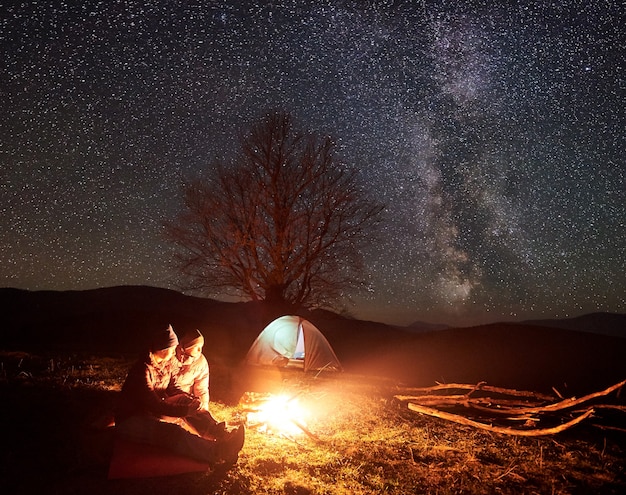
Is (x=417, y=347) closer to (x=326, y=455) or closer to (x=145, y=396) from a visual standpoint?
(x=326, y=455)

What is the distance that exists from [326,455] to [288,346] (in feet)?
31.4

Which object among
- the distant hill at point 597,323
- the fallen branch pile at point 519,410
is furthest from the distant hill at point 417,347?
the distant hill at point 597,323

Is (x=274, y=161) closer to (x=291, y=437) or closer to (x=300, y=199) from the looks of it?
(x=300, y=199)

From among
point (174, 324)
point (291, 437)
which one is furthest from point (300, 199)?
point (291, 437)

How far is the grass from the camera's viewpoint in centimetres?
496

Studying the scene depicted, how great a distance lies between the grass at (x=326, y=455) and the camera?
496cm

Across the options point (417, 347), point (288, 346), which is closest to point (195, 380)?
point (288, 346)

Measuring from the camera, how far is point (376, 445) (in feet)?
22.6

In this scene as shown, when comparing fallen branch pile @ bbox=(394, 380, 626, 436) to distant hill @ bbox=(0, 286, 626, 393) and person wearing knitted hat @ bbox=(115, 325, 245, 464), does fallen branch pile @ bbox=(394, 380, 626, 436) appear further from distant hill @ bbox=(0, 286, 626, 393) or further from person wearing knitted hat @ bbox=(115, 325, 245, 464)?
distant hill @ bbox=(0, 286, 626, 393)

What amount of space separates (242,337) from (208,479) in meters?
19.5

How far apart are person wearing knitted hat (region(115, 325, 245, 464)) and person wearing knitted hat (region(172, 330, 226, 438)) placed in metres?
0.10

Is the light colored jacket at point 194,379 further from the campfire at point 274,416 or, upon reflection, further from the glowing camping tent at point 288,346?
the glowing camping tent at point 288,346

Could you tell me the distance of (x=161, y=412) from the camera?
219 inches

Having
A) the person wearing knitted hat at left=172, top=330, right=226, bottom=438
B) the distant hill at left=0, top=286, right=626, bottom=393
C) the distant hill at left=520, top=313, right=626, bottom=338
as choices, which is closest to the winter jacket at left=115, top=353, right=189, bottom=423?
the person wearing knitted hat at left=172, top=330, right=226, bottom=438
